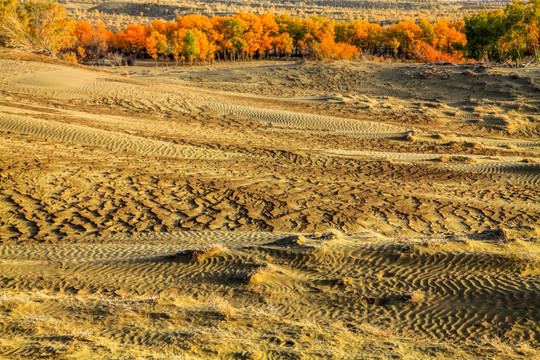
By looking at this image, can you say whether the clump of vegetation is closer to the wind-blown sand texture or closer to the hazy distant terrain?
the wind-blown sand texture

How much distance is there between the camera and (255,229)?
10.0 m

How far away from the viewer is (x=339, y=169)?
1415 cm

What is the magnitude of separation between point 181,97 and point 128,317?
60.1ft

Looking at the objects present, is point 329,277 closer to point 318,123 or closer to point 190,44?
point 318,123

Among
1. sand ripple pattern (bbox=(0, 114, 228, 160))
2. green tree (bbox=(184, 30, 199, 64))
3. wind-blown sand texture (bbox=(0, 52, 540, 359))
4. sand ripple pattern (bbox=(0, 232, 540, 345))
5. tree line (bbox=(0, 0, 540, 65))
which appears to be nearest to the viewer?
wind-blown sand texture (bbox=(0, 52, 540, 359))

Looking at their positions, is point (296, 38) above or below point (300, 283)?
above

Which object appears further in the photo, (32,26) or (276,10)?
(276,10)

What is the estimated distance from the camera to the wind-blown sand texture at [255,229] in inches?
215

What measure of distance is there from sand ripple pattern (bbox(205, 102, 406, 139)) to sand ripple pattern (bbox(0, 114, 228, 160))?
595 centimetres

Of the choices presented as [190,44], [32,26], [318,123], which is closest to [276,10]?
[190,44]

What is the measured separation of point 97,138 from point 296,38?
43.3 meters

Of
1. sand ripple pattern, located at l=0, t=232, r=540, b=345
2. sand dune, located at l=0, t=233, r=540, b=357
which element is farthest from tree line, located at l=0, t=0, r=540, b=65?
sand dune, located at l=0, t=233, r=540, b=357

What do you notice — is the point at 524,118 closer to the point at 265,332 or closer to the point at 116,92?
the point at 116,92

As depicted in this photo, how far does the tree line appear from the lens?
33.7 meters
